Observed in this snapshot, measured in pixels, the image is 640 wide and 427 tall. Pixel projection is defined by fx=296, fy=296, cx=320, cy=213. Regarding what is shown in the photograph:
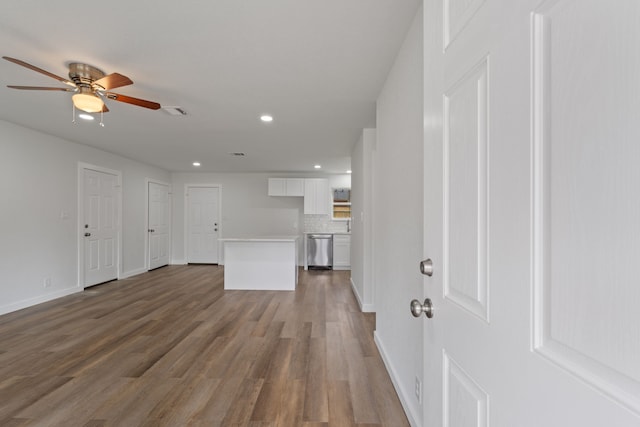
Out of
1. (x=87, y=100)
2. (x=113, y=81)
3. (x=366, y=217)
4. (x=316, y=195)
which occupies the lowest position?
(x=366, y=217)

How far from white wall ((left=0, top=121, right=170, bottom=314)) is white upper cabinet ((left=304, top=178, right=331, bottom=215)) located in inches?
156

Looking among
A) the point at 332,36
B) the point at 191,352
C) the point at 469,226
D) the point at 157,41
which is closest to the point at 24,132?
the point at 157,41

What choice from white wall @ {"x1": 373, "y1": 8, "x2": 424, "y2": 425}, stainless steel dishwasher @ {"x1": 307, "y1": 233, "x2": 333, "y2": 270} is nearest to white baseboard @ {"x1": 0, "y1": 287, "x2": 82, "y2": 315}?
stainless steel dishwasher @ {"x1": 307, "y1": 233, "x2": 333, "y2": 270}

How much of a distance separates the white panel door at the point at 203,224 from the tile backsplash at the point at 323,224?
2.30 m

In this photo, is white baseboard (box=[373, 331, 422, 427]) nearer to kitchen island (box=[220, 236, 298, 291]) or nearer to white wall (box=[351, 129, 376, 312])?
white wall (box=[351, 129, 376, 312])

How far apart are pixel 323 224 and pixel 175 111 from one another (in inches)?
185

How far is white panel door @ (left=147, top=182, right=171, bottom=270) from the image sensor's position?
6621 mm

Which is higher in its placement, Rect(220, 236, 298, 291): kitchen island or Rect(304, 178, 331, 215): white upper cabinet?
Rect(304, 178, 331, 215): white upper cabinet

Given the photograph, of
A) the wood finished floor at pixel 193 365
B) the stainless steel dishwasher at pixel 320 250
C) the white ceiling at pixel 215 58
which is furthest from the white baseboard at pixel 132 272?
the stainless steel dishwasher at pixel 320 250

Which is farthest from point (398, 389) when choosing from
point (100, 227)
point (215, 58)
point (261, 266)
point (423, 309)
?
point (100, 227)

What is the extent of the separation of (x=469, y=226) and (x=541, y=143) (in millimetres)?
271

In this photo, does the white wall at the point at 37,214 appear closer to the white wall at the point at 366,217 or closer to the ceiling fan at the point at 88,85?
the ceiling fan at the point at 88,85

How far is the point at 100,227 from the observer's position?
5.14 meters

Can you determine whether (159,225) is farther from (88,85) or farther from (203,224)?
(88,85)
